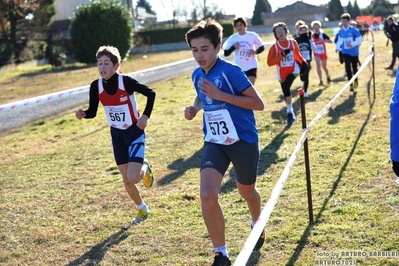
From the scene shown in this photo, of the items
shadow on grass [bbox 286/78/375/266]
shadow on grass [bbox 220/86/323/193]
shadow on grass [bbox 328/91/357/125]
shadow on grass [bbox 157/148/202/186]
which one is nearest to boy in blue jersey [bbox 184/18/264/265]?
shadow on grass [bbox 286/78/375/266]

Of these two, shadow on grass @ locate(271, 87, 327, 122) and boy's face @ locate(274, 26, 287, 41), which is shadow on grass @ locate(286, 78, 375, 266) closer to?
shadow on grass @ locate(271, 87, 327, 122)

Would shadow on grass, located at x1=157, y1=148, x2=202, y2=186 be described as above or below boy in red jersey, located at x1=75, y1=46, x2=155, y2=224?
below

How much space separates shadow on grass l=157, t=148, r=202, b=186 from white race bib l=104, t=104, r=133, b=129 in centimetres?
182

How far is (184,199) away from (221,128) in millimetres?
2474

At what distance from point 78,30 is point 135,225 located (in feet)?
95.3

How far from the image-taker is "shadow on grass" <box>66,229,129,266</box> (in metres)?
4.96

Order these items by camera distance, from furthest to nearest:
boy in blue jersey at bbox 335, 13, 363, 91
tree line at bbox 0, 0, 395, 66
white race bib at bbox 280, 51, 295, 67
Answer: tree line at bbox 0, 0, 395, 66, boy in blue jersey at bbox 335, 13, 363, 91, white race bib at bbox 280, 51, 295, 67

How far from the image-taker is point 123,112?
5773mm

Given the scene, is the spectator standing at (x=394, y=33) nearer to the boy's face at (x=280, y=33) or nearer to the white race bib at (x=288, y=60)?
the white race bib at (x=288, y=60)

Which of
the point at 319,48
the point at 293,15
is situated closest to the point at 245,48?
the point at 319,48

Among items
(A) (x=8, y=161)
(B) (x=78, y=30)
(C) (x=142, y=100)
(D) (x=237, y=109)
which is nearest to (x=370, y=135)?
(D) (x=237, y=109)

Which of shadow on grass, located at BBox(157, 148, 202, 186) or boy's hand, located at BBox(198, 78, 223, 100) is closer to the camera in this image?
boy's hand, located at BBox(198, 78, 223, 100)

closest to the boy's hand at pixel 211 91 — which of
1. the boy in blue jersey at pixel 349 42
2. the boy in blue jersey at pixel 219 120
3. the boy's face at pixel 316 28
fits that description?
the boy in blue jersey at pixel 219 120

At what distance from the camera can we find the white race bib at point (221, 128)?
428 centimetres
